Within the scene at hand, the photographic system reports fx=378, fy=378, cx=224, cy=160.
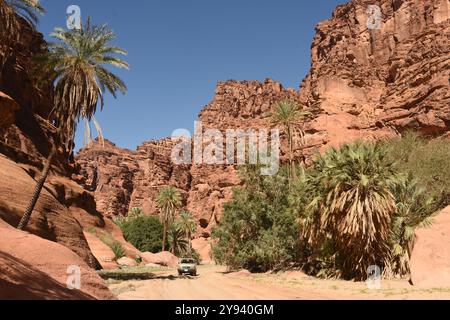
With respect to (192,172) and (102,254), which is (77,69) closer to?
(102,254)

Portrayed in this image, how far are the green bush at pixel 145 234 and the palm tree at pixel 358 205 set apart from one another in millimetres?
53272

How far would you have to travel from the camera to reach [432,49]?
63781 mm

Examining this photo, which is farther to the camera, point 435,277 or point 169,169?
point 169,169

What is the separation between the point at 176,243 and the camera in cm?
7925

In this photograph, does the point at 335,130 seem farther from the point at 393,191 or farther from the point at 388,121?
the point at 393,191

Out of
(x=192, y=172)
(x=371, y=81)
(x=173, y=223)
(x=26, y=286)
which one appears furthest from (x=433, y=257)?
(x=192, y=172)

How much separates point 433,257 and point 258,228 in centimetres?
1863

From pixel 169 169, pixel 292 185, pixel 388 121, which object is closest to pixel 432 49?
pixel 388 121

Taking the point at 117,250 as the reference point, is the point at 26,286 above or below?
above

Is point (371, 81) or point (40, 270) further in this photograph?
point (371, 81)

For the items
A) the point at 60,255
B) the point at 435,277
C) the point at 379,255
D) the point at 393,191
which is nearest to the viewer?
the point at 60,255

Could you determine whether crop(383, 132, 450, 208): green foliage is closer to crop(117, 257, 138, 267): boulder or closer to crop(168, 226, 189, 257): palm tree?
crop(117, 257, 138, 267): boulder

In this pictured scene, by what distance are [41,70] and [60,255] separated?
15184mm

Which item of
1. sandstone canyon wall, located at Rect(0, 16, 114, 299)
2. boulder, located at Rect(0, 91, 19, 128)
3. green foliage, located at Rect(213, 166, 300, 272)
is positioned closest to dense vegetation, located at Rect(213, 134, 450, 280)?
green foliage, located at Rect(213, 166, 300, 272)
